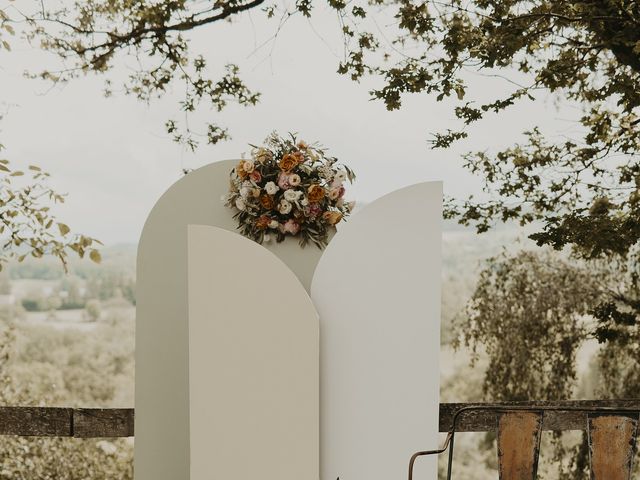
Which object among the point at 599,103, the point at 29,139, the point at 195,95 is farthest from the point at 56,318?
the point at 599,103

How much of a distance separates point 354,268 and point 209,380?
0.67 metres

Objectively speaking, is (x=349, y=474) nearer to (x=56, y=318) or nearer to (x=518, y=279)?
(x=518, y=279)

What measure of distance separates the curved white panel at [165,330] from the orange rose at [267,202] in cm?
21

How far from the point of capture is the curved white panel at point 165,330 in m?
3.08

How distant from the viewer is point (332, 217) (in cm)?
306

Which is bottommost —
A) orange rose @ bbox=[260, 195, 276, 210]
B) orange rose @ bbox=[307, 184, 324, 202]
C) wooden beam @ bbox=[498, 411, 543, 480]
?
wooden beam @ bbox=[498, 411, 543, 480]

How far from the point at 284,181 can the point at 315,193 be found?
6.0 inches

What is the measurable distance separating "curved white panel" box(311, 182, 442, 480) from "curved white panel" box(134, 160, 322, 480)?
0.74 m

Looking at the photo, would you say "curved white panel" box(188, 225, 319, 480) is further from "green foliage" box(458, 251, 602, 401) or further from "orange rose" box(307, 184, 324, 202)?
"green foliage" box(458, 251, 602, 401)

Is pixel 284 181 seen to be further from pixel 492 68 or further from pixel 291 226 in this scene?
pixel 492 68

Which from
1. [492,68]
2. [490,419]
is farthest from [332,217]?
[492,68]

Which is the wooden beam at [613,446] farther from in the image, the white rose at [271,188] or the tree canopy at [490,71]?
the tree canopy at [490,71]

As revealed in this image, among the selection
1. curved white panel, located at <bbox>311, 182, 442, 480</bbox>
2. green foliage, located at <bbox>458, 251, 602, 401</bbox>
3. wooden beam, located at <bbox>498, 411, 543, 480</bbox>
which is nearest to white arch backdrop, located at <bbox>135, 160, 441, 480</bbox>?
curved white panel, located at <bbox>311, 182, 442, 480</bbox>

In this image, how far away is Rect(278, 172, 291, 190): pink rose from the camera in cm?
292
